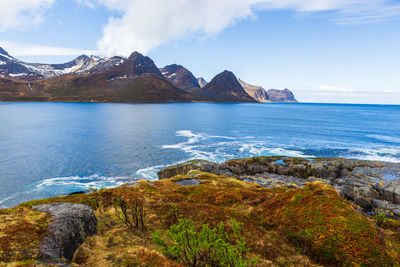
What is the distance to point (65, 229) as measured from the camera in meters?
9.96

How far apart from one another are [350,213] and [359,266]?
3.38 metres

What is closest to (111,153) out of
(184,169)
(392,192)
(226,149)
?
(184,169)

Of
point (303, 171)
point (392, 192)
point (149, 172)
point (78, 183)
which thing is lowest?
point (78, 183)

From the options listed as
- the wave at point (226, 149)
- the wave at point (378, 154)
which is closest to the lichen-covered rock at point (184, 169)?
the wave at point (226, 149)

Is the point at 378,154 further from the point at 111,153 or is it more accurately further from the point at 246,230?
the point at 111,153

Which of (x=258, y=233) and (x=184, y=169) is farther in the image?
(x=184, y=169)

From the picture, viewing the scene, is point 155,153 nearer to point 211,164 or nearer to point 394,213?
point 211,164

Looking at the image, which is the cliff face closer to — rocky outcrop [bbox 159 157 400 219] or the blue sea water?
rocky outcrop [bbox 159 157 400 219]

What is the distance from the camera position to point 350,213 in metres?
11.9

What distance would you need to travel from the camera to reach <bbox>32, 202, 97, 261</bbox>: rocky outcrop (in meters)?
8.61

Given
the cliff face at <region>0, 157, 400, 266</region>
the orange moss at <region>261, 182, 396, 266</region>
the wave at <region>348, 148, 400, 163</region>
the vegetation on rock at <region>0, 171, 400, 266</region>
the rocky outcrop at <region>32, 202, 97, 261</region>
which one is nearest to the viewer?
the rocky outcrop at <region>32, 202, 97, 261</region>

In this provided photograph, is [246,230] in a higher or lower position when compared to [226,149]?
higher

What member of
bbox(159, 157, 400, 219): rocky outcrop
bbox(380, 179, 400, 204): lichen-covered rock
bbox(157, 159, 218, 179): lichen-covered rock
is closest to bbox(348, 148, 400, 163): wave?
bbox(159, 157, 400, 219): rocky outcrop

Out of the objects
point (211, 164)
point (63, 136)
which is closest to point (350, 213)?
point (211, 164)
